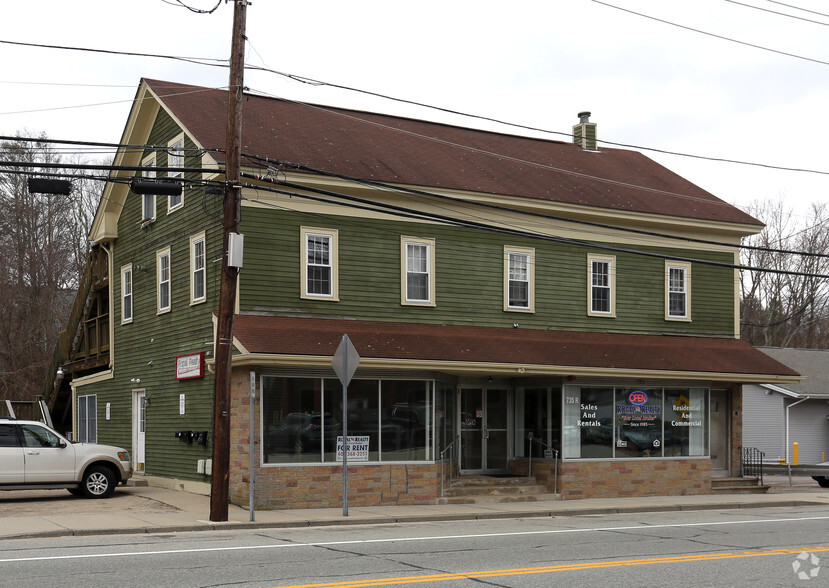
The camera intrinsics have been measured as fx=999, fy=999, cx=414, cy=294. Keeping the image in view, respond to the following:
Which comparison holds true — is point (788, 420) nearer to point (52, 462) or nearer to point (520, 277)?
point (520, 277)

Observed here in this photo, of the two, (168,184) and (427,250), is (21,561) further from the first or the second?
(427,250)

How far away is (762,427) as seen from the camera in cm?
3584

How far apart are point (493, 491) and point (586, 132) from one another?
13897 millimetres

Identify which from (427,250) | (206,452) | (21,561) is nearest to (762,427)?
(427,250)

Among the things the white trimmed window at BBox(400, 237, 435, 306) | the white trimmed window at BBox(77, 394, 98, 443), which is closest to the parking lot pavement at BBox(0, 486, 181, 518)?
the white trimmed window at BBox(77, 394, 98, 443)

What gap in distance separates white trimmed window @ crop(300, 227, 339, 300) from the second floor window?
15.4ft

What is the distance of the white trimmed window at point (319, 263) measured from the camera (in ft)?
70.5

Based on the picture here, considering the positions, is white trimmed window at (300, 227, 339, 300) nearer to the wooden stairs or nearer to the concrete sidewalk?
the concrete sidewalk

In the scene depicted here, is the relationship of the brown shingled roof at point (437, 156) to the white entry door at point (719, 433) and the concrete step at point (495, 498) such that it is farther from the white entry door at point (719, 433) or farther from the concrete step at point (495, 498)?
the concrete step at point (495, 498)

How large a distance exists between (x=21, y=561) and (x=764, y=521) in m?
12.4

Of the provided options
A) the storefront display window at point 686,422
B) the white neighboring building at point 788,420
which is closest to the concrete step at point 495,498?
the storefront display window at point 686,422

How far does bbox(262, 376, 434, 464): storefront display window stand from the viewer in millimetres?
19828

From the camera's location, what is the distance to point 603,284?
83.7ft

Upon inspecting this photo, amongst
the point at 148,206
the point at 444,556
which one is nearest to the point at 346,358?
the point at 444,556
